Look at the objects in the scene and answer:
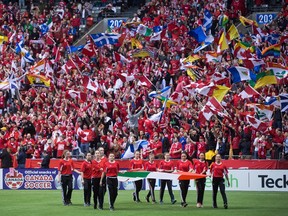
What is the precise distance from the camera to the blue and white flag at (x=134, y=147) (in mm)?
43469

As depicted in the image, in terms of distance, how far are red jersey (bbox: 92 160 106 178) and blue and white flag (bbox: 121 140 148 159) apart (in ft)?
30.2

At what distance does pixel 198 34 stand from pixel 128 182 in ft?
29.4

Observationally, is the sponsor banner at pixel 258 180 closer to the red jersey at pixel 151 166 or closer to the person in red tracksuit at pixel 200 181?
the red jersey at pixel 151 166

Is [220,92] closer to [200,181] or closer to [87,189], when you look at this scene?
[200,181]

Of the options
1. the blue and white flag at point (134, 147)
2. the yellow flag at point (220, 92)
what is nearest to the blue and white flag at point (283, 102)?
the yellow flag at point (220, 92)

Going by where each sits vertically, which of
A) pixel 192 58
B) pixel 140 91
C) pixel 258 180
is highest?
pixel 192 58

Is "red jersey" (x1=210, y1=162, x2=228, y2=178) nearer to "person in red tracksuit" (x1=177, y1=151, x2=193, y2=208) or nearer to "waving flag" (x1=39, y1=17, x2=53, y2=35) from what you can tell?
"person in red tracksuit" (x1=177, y1=151, x2=193, y2=208)

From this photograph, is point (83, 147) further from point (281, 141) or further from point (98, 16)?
point (98, 16)

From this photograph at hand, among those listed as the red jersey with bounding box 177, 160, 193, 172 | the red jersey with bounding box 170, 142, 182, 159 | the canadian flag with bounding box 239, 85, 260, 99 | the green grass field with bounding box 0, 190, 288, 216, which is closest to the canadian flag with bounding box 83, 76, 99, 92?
the red jersey with bounding box 170, 142, 182, 159

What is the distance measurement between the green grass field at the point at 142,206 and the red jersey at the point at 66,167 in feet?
4.31

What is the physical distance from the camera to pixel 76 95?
49.1 meters

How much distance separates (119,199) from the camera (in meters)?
38.8

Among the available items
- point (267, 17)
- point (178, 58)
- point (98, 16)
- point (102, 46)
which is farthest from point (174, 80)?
point (98, 16)

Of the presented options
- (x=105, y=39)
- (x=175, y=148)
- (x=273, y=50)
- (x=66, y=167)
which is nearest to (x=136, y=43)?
(x=105, y=39)
